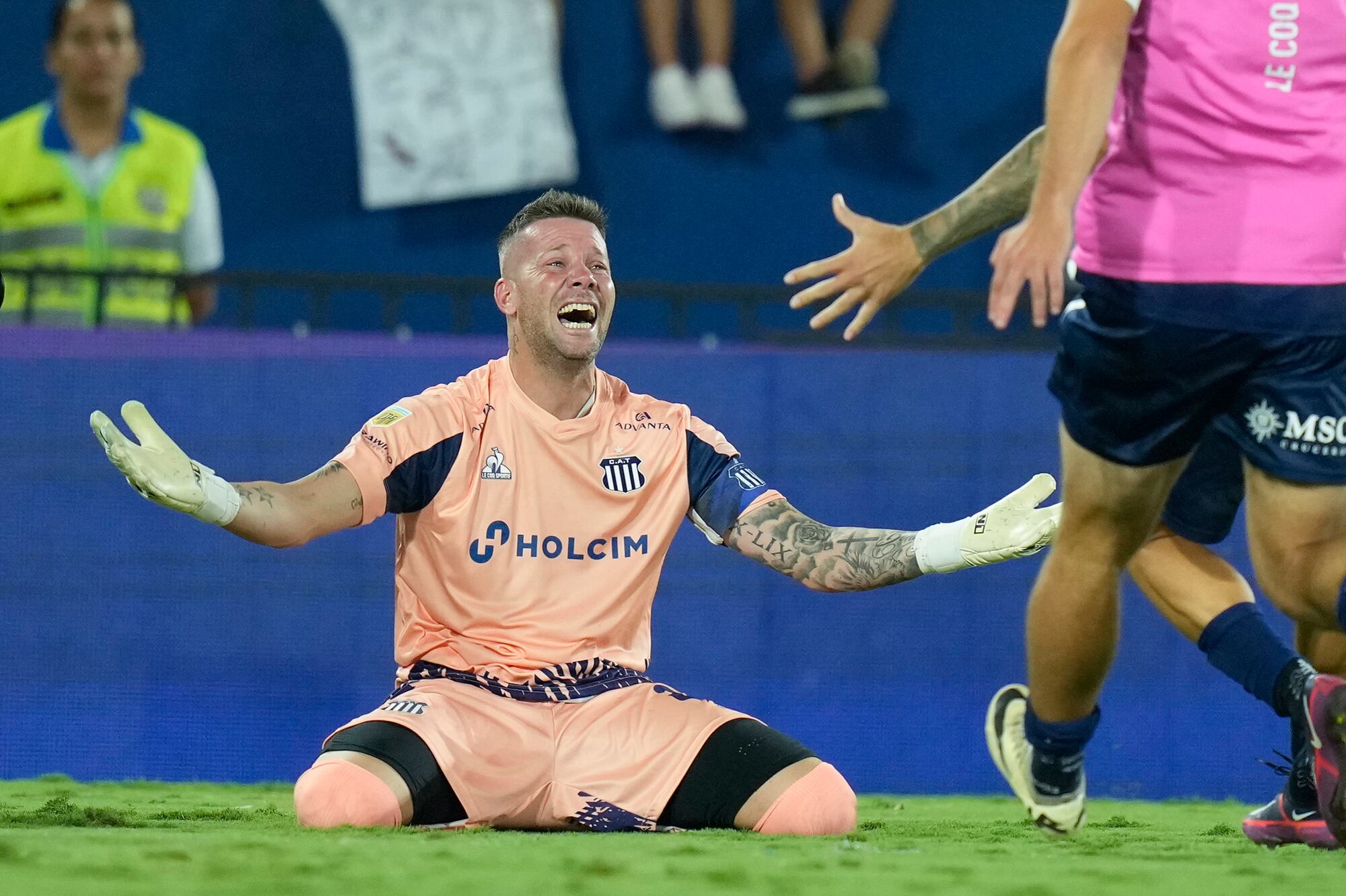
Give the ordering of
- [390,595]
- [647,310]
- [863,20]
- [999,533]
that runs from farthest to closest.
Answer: [863,20] < [647,310] < [390,595] < [999,533]

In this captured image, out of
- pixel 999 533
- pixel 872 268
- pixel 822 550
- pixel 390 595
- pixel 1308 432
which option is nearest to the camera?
pixel 1308 432

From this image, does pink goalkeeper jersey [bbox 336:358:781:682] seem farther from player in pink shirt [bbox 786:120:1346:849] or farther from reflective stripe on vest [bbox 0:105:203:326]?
reflective stripe on vest [bbox 0:105:203:326]

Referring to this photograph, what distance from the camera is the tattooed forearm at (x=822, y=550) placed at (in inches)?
136

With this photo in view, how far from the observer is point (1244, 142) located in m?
2.73

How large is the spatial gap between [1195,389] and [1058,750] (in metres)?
0.62

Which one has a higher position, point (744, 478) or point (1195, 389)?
point (1195, 389)

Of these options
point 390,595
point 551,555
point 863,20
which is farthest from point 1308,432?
point 863,20

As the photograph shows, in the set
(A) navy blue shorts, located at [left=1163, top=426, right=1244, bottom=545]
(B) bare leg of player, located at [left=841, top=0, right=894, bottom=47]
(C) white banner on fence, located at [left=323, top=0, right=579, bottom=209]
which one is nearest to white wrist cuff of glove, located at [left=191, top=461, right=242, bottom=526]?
(A) navy blue shorts, located at [left=1163, top=426, right=1244, bottom=545]

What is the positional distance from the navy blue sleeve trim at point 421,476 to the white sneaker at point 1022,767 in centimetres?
118

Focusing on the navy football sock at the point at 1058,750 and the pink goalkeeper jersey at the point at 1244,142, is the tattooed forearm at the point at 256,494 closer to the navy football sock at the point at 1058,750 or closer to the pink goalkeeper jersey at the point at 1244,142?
the navy football sock at the point at 1058,750

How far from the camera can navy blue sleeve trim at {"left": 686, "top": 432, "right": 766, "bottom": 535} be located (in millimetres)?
3664

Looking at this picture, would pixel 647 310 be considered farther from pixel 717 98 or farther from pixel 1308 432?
pixel 1308 432

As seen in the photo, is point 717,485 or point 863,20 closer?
point 717,485

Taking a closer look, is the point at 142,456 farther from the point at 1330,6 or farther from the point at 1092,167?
the point at 1330,6
